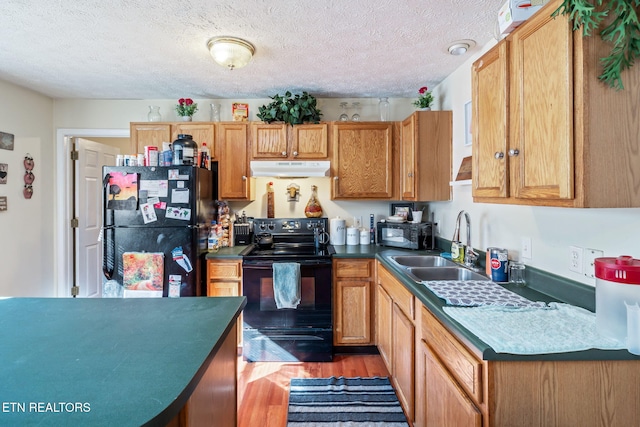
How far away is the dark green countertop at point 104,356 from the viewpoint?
0.64 meters

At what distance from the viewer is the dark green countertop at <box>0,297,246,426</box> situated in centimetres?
64

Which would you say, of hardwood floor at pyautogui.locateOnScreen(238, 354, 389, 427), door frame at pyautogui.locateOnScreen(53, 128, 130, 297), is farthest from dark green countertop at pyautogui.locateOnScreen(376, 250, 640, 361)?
door frame at pyautogui.locateOnScreen(53, 128, 130, 297)

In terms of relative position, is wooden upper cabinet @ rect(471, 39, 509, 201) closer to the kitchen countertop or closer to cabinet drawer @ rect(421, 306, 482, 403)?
the kitchen countertop

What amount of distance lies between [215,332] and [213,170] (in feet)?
7.44

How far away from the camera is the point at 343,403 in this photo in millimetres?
2158

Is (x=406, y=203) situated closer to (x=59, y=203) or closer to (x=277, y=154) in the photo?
(x=277, y=154)

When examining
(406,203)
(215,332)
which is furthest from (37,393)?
(406,203)

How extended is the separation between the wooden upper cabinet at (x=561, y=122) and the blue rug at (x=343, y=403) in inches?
59.7

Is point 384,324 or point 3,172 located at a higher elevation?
point 3,172

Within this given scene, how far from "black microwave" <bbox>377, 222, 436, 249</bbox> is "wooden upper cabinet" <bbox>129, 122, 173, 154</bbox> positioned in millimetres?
2196

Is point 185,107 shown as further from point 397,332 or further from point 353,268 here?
point 397,332

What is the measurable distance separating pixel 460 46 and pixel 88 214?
3967 mm

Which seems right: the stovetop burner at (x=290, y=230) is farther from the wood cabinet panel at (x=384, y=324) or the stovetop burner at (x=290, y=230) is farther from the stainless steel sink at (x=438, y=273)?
the stainless steel sink at (x=438, y=273)

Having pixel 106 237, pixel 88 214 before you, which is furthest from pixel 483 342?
pixel 88 214
